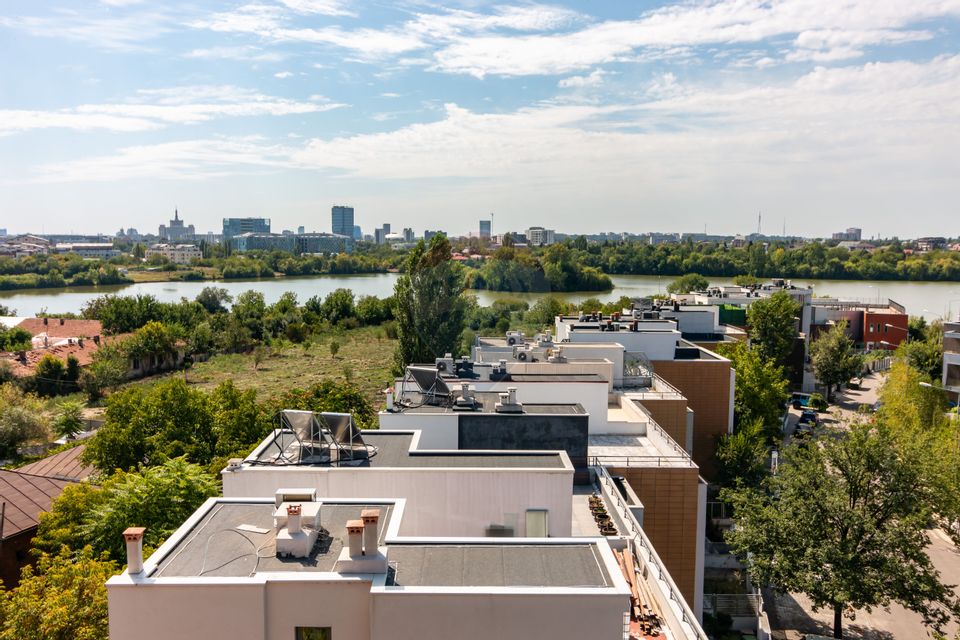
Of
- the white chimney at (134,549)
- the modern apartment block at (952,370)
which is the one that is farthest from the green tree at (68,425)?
the modern apartment block at (952,370)

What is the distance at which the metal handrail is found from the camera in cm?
689

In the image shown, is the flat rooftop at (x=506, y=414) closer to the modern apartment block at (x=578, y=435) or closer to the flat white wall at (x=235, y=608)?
the modern apartment block at (x=578, y=435)

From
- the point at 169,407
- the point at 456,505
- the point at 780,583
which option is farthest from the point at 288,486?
the point at 169,407

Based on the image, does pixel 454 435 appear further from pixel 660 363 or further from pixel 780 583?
pixel 660 363

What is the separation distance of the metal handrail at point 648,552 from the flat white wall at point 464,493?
43.7 inches

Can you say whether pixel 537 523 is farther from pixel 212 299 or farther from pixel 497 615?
pixel 212 299

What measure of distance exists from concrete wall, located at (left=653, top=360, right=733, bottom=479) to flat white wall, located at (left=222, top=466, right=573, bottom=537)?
12.3m

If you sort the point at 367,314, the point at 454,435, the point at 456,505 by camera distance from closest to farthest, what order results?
the point at 456,505 < the point at 454,435 < the point at 367,314

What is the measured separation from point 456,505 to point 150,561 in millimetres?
3709

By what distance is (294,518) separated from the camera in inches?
246

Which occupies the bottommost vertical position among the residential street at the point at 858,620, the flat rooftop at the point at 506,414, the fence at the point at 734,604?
the residential street at the point at 858,620

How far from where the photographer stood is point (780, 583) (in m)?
12.5

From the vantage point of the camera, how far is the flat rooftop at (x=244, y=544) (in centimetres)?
598

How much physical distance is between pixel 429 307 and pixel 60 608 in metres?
21.5
